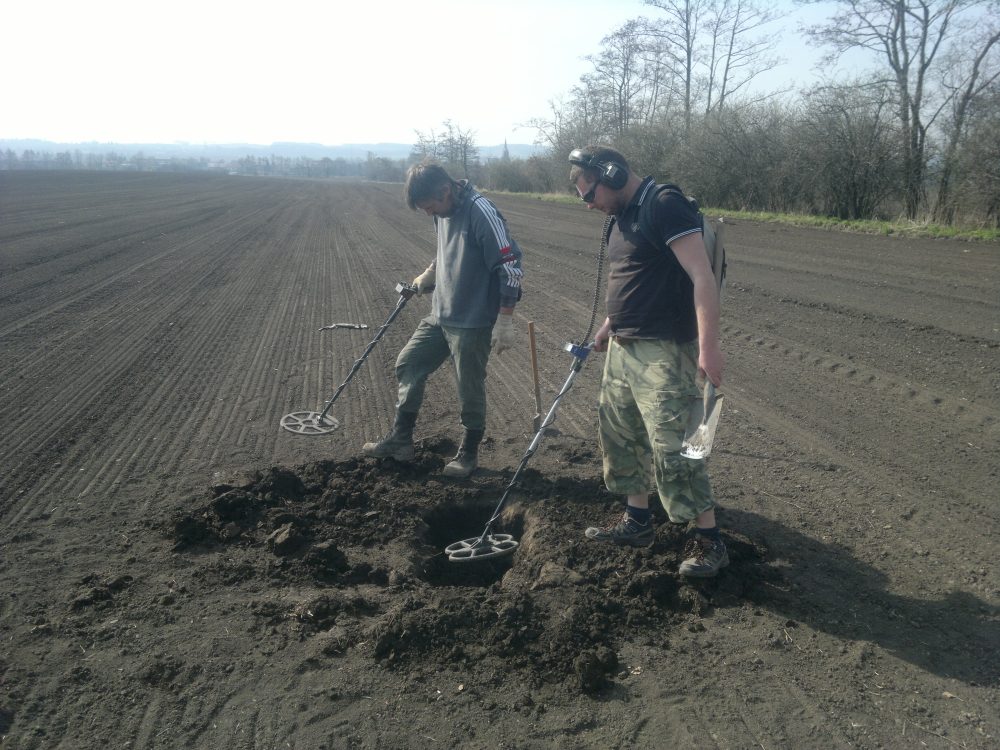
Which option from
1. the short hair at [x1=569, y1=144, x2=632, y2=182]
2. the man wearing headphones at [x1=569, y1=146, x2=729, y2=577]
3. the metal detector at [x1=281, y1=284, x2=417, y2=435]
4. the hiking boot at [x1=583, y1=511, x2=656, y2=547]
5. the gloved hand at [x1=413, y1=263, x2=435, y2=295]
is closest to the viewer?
the man wearing headphones at [x1=569, y1=146, x2=729, y2=577]

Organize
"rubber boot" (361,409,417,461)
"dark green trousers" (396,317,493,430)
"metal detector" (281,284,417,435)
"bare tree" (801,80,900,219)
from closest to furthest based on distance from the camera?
"dark green trousers" (396,317,493,430), "rubber boot" (361,409,417,461), "metal detector" (281,284,417,435), "bare tree" (801,80,900,219)

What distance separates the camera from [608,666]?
3.11 m

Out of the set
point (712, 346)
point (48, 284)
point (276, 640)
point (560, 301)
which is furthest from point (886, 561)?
point (48, 284)

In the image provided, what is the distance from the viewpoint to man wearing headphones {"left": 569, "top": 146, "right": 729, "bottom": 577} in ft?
11.1

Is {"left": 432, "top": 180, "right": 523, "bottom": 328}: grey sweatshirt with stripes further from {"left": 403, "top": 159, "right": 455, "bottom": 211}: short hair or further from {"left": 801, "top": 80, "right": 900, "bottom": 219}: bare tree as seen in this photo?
{"left": 801, "top": 80, "right": 900, "bottom": 219}: bare tree

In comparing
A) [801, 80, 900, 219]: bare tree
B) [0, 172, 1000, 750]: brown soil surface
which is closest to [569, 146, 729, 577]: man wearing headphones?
[0, 172, 1000, 750]: brown soil surface

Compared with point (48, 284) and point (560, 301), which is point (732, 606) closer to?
point (560, 301)

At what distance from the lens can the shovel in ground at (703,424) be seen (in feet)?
11.2

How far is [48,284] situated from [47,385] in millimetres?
5984

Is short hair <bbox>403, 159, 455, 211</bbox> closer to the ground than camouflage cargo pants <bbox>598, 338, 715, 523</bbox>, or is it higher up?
higher up

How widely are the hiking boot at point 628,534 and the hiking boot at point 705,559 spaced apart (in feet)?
1.19

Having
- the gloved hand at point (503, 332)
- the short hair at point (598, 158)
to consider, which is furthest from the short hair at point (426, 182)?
the short hair at point (598, 158)

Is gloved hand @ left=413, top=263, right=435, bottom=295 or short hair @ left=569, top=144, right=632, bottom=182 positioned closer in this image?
short hair @ left=569, top=144, right=632, bottom=182

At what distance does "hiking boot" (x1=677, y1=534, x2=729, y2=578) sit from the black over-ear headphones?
1820mm
